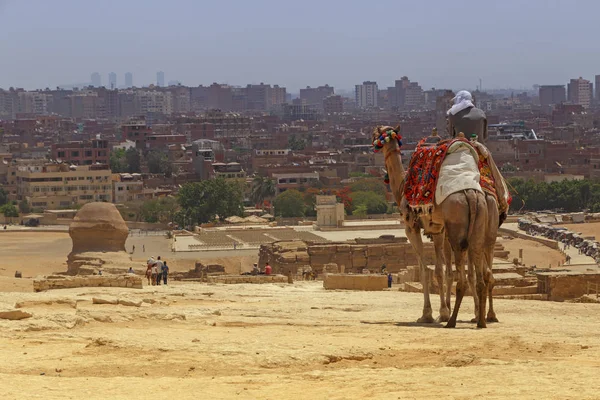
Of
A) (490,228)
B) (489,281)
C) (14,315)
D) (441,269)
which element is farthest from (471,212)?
(14,315)

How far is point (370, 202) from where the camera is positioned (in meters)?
83.1

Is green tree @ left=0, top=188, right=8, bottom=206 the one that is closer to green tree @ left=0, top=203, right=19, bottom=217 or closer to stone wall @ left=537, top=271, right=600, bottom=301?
green tree @ left=0, top=203, right=19, bottom=217

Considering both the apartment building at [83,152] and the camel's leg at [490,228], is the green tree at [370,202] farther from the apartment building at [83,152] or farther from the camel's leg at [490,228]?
the camel's leg at [490,228]

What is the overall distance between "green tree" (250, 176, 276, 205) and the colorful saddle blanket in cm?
7659

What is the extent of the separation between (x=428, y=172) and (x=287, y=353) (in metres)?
4.37

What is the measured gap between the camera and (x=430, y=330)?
47.2 feet

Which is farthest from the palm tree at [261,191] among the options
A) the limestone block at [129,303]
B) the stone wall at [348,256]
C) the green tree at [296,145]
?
the limestone block at [129,303]

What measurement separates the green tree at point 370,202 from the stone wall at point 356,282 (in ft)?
187

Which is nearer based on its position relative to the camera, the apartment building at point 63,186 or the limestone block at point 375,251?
the limestone block at point 375,251

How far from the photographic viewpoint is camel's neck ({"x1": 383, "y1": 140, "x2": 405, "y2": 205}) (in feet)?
55.7

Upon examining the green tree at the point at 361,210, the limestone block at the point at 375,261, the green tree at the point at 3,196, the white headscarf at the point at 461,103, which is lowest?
the green tree at the point at 361,210

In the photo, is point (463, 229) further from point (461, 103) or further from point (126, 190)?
point (126, 190)

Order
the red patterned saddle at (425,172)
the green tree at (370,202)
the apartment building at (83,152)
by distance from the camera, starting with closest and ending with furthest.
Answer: the red patterned saddle at (425,172), the green tree at (370,202), the apartment building at (83,152)

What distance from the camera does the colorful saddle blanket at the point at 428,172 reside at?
15422 millimetres
